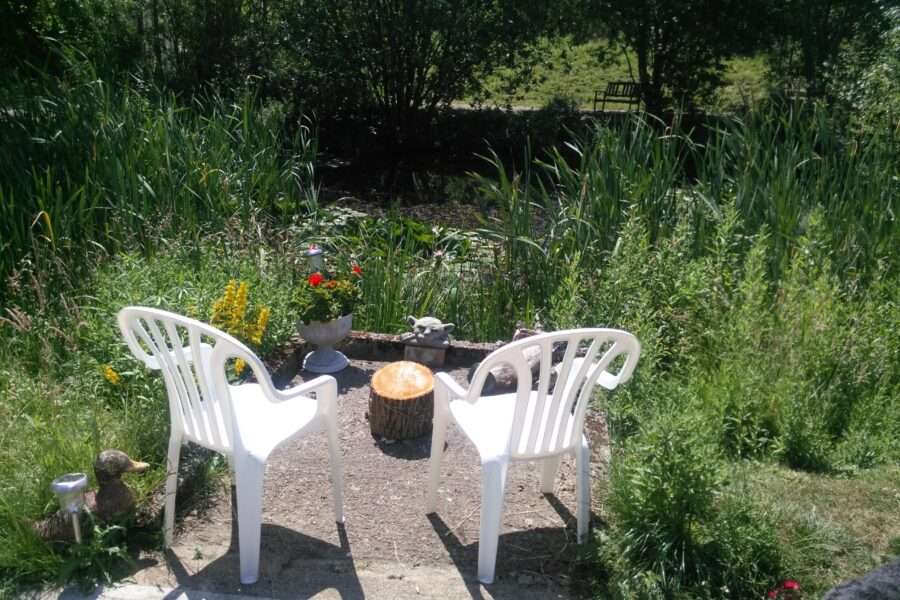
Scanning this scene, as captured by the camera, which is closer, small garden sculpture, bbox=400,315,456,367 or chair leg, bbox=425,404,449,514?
chair leg, bbox=425,404,449,514

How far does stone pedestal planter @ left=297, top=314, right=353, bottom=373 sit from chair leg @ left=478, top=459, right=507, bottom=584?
2166 mm

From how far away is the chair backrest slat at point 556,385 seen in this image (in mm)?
3035

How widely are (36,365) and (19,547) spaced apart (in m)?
1.81

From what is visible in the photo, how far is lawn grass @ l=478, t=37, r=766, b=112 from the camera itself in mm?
14367

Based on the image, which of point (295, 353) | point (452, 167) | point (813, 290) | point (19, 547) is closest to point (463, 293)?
point (295, 353)

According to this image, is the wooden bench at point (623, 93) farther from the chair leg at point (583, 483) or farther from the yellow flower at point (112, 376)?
the chair leg at point (583, 483)

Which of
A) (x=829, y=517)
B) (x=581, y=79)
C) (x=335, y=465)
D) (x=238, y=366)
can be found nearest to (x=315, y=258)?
(x=238, y=366)

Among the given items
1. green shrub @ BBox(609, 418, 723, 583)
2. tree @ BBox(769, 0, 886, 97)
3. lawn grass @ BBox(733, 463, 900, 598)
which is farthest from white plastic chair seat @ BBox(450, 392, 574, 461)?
tree @ BBox(769, 0, 886, 97)

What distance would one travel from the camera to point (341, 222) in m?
7.39

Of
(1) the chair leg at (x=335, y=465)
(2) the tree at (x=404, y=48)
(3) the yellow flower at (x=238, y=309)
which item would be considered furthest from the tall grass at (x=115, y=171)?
(2) the tree at (x=404, y=48)

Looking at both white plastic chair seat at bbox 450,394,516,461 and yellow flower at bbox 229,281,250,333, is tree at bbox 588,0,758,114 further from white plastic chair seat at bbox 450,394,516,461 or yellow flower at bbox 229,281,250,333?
white plastic chair seat at bbox 450,394,516,461

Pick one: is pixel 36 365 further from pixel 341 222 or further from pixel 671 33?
pixel 671 33

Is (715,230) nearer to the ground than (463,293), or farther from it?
farther from it

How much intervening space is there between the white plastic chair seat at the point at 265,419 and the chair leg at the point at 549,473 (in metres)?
1.03
